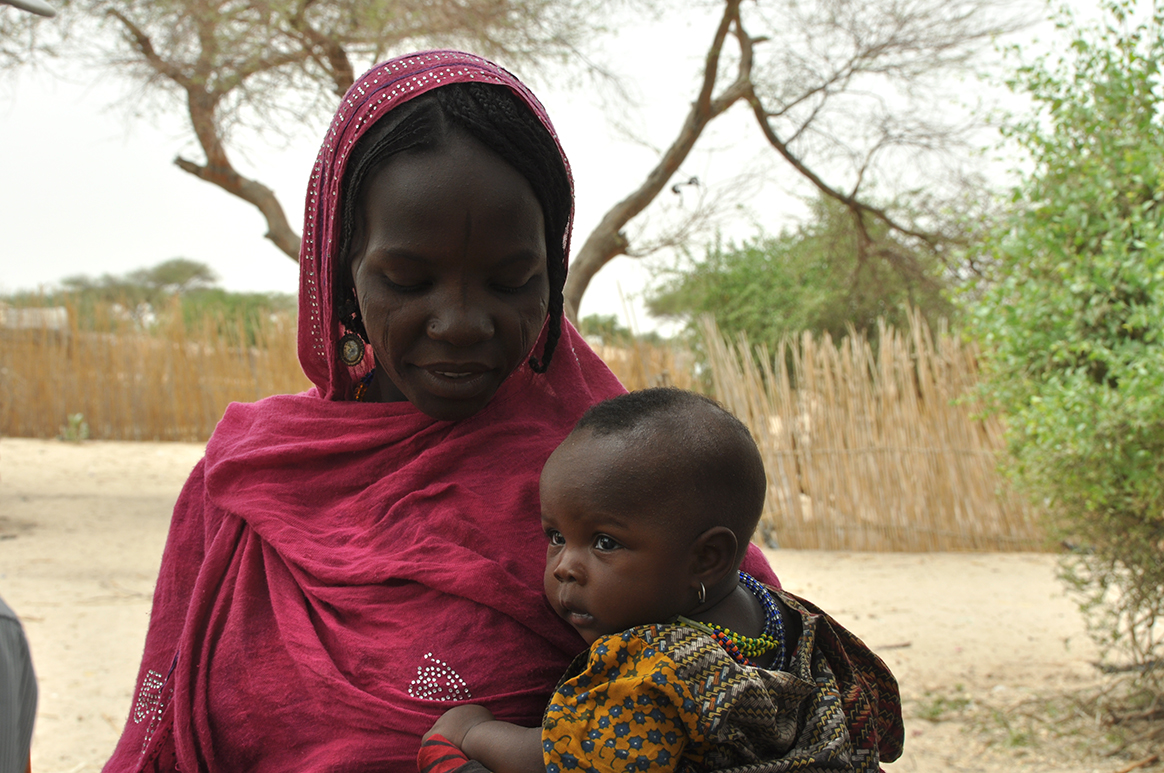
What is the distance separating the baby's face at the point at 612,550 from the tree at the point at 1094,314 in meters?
3.10

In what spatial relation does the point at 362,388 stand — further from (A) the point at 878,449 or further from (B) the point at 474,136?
(A) the point at 878,449

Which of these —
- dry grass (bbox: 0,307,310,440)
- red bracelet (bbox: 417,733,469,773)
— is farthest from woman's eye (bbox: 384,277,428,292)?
dry grass (bbox: 0,307,310,440)

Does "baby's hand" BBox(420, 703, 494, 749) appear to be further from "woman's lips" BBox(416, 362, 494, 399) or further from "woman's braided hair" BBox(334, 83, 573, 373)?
"woman's braided hair" BBox(334, 83, 573, 373)

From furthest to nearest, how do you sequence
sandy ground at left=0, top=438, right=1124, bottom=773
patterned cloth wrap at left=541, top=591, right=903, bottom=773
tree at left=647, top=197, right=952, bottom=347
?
tree at left=647, top=197, right=952, bottom=347 → sandy ground at left=0, top=438, right=1124, bottom=773 → patterned cloth wrap at left=541, top=591, right=903, bottom=773

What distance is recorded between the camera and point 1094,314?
13.6 feet

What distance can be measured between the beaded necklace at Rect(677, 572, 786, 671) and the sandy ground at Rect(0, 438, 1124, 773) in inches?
133

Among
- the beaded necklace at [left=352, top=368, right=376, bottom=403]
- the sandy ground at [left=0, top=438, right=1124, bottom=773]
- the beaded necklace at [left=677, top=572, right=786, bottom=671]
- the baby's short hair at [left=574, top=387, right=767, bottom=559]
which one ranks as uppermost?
the beaded necklace at [left=352, top=368, right=376, bottom=403]

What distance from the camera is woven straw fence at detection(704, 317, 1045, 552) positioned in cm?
793

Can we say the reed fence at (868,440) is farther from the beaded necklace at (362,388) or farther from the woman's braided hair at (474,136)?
the woman's braided hair at (474,136)

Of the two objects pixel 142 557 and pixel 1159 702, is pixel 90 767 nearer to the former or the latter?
pixel 142 557

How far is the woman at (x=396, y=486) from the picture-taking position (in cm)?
150

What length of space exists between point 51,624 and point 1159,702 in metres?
6.47

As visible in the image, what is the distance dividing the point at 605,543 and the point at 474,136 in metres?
0.71

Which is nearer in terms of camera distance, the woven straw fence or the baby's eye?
the baby's eye
